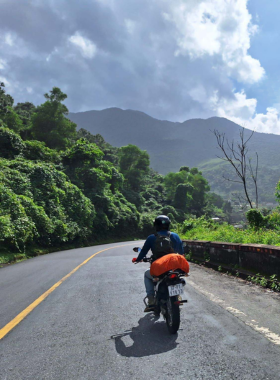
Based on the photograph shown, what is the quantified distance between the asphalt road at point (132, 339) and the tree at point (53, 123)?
49468 mm

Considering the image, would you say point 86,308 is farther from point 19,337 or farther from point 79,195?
point 79,195

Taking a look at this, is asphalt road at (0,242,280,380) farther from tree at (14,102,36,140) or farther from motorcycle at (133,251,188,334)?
tree at (14,102,36,140)

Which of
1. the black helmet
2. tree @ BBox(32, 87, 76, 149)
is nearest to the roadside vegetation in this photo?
tree @ BBox(32, 87, 76, 149)

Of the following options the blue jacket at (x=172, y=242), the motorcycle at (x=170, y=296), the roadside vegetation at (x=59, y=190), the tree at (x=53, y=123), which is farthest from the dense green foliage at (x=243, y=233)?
the tree at (x=53, y=123)

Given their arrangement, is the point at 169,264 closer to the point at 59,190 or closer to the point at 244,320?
the point at 244,320

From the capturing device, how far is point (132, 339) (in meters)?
3.83

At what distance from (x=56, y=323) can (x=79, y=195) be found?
88.5ft

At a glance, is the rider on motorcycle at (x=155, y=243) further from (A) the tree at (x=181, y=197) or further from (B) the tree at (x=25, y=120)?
(A) the tree at (x=181, y=197)

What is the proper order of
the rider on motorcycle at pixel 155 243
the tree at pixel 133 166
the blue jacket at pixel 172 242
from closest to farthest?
the rider on motorcycle at pixel 155 243 < the blue jacket at pixel 172 242 < the tree at pixel 133 166

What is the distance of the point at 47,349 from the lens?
3.56 m

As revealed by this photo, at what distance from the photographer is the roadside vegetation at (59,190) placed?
758 inches

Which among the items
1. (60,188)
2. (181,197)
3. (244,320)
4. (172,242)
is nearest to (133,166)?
(181,197)

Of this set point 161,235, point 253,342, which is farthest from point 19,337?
point 253,342

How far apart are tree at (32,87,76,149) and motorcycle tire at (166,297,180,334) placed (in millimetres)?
51650
